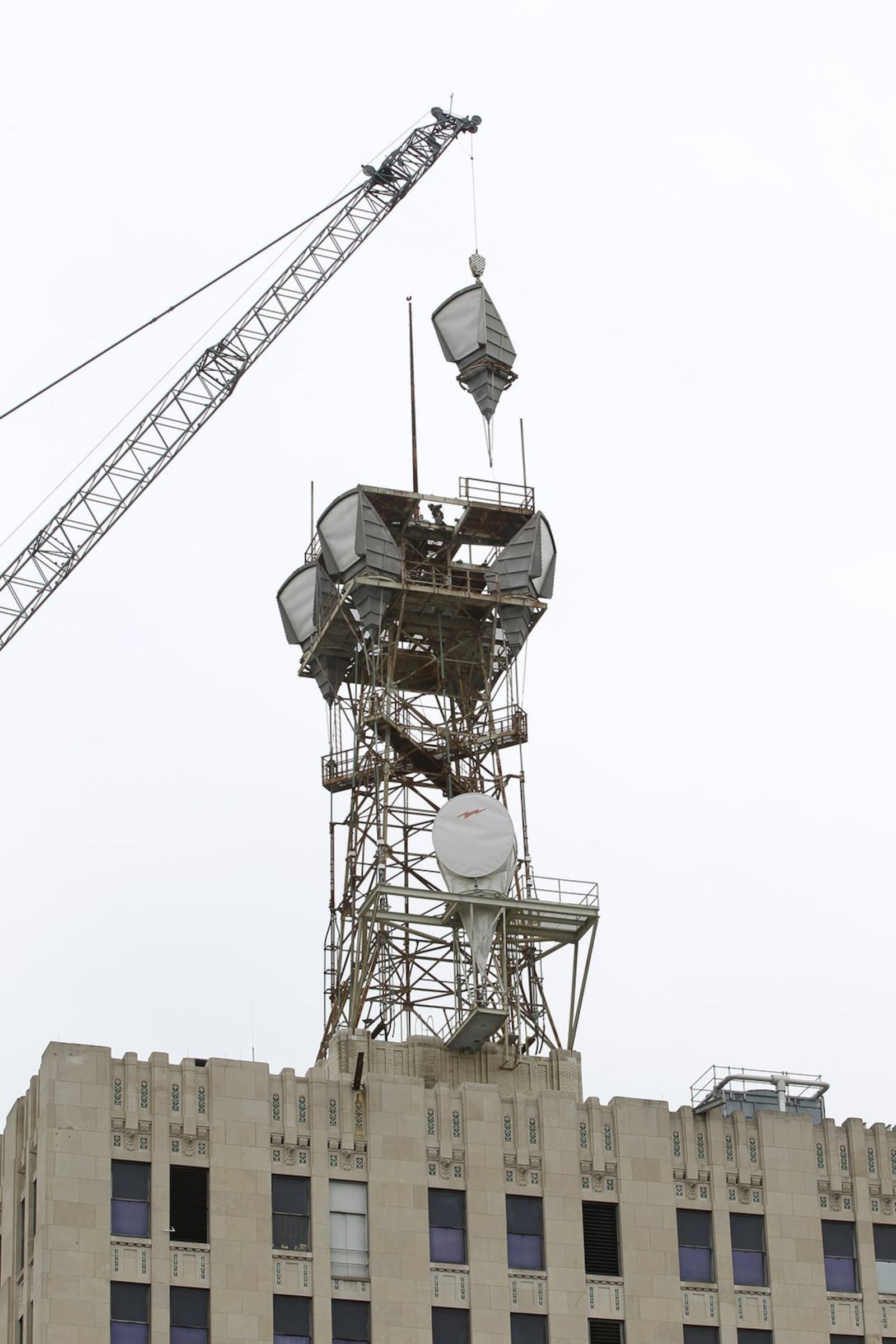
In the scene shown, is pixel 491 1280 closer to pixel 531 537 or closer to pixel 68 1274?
pixel 68 1274

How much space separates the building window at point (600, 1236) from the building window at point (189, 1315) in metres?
13.9

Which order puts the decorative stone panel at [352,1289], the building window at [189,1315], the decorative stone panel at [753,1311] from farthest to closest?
1. the decorative stone panel at [753,1311]
2. the decorative stone panel at [352,1289]
3. the building window at [189,1315]

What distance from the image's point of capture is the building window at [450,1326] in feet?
327

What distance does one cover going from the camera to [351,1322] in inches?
3898

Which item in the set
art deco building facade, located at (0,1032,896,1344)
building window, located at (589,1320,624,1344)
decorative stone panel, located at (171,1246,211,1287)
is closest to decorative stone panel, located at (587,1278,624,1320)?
art deco building facade, located at (0,1032,896,1344)

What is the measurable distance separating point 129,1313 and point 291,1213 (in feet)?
22.1

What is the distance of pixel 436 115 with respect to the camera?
523 feet

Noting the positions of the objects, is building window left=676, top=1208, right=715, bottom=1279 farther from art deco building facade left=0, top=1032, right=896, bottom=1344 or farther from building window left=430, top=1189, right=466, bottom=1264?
building window left=430, top=1189, right=466, bottom=1264

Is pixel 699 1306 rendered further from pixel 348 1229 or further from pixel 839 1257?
pixel 348 1229

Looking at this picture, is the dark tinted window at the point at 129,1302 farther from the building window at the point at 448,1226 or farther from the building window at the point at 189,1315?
the building window at the point at 448,1226

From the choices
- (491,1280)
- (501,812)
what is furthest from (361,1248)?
(501,812)

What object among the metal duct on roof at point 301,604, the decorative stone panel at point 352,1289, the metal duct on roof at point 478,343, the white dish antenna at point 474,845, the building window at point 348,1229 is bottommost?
the decorative stone panel at point 352,1289

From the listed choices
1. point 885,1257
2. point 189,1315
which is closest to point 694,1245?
point 885,1257

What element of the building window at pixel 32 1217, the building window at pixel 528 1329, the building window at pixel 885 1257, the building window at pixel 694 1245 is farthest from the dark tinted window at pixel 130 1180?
the building window at pixel 885 1257
